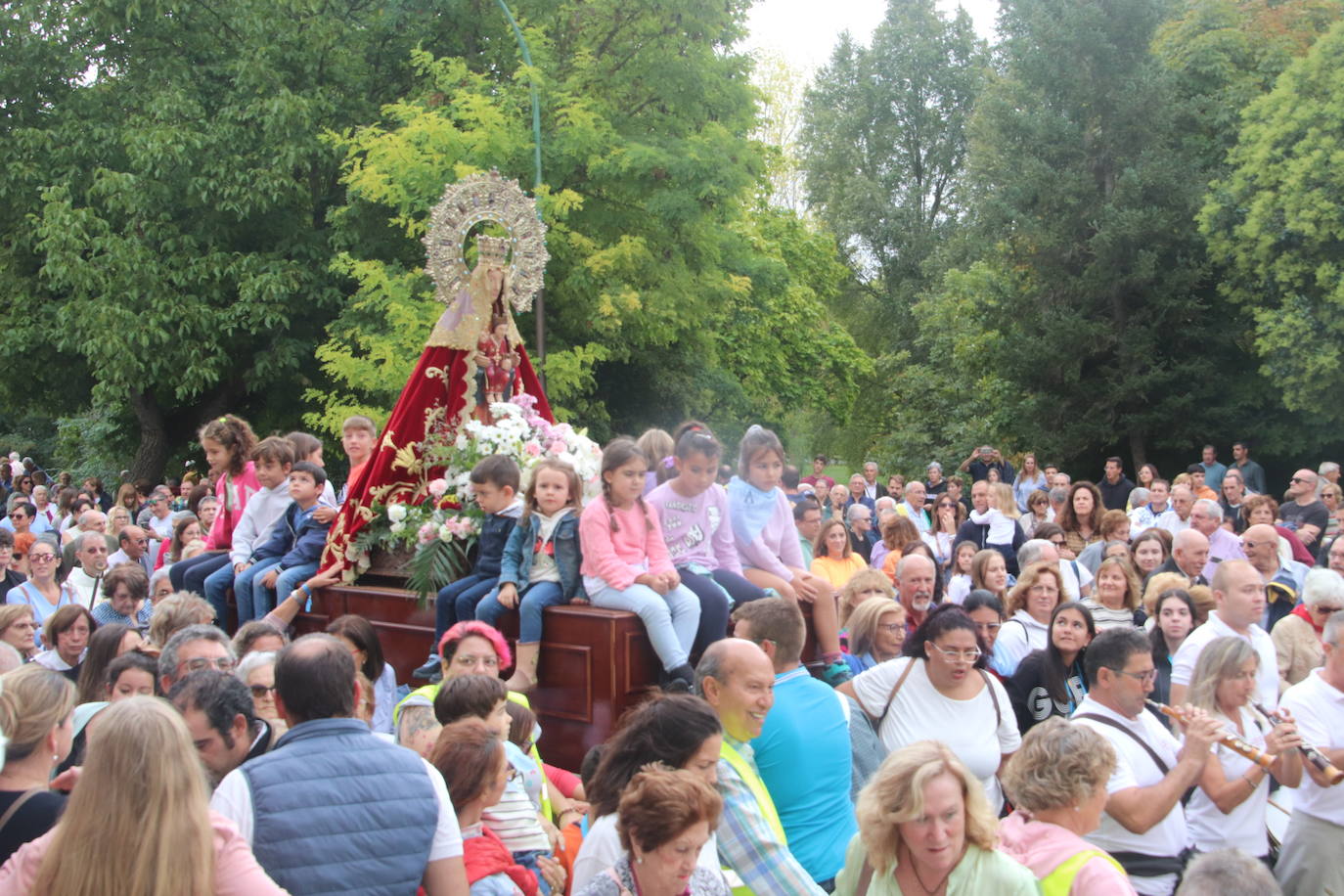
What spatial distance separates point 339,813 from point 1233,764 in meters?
3.89

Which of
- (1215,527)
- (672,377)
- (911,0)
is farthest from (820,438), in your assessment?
(1215,527)

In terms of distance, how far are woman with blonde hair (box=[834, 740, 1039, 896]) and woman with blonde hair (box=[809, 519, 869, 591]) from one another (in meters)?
5.48

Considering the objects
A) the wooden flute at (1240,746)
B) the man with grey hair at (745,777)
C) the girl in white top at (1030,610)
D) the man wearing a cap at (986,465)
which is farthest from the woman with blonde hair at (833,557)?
the man wearing a cap at (986,465)

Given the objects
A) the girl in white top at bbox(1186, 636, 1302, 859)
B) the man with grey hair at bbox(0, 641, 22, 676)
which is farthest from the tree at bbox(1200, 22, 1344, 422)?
the man with grey hair at bbox(0, 641, 22, 676)

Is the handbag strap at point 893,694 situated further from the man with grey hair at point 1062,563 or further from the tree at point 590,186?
the tree at point 590,186

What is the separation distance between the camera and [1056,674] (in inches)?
257

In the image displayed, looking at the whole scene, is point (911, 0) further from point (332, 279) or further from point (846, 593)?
point (846, 593)

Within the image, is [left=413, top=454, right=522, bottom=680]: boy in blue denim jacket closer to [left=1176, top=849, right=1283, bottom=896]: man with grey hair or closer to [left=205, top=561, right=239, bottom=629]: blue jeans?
[left=205, top=561, right=239, bottom=629]: blue jeans

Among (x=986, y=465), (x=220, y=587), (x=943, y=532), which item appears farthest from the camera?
(x=986, y=465)

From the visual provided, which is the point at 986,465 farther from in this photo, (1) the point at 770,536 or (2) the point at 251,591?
(2) the point at 251,591

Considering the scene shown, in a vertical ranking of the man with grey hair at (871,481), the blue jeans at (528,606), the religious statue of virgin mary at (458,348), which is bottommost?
the blue jeans at (528,606)

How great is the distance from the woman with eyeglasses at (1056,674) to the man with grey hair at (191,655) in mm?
3811

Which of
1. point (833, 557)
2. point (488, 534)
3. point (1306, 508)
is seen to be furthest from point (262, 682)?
point (1306, 508)

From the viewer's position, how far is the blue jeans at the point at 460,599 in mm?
7480
